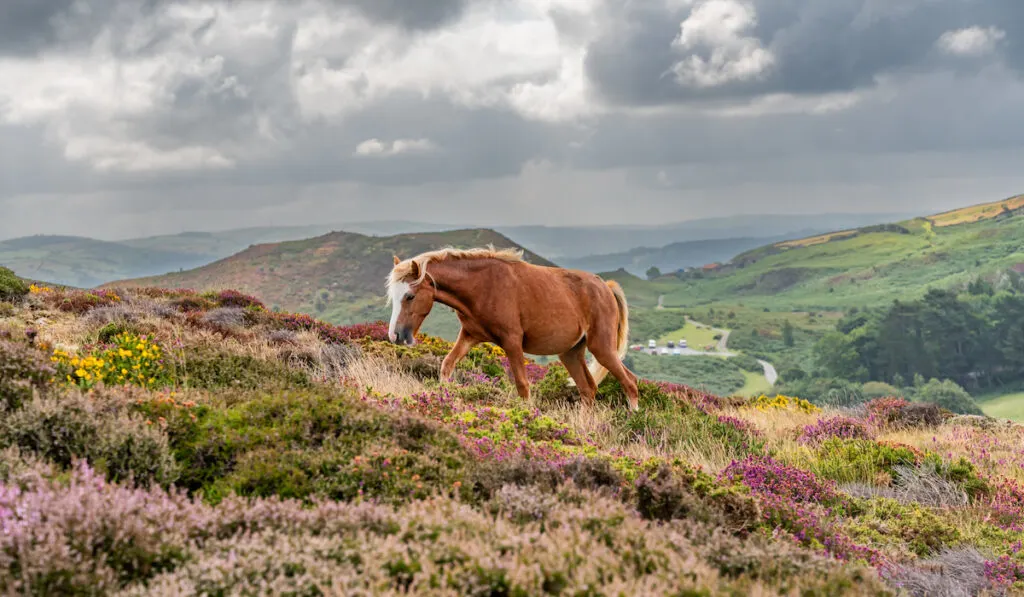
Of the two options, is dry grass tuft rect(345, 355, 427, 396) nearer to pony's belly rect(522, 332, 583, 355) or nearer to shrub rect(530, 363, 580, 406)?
pony's belly rect(522, 332, 583, 355)

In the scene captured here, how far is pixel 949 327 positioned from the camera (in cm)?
14538

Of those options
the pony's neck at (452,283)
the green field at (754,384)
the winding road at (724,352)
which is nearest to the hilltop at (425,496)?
the pony's neck at (452,283)

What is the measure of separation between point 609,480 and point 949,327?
6535 inches

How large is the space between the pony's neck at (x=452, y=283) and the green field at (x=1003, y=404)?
405 feet

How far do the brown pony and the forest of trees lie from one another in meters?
139

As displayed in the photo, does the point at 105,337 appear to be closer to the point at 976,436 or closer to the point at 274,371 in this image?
the point at 274,371

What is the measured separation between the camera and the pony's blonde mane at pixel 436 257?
8.84 m

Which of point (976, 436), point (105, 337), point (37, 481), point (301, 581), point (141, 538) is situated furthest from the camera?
point (976, 436)

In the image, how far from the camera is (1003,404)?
416 ft

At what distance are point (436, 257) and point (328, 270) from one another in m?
99.8

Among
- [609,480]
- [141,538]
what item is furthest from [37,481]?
[609,480]

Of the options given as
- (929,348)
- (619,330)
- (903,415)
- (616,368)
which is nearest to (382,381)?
(616,368)

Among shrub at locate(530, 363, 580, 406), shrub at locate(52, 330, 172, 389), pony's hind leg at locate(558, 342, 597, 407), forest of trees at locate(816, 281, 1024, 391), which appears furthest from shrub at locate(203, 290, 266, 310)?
forest of trees at locate(816, 281, 1024, 391)

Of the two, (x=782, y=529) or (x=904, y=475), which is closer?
(x=782, y=529)
